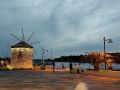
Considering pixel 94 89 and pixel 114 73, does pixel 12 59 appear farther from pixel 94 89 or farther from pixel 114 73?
pixel 94 89

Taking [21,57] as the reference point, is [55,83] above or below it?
below

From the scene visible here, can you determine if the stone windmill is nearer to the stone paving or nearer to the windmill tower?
the windmill tower

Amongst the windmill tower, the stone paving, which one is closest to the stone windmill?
the windmill tower

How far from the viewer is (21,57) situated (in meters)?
121

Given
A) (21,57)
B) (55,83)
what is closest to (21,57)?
(21,57)

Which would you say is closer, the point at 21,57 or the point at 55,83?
the point at 55,83

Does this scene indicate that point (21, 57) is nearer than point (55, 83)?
No

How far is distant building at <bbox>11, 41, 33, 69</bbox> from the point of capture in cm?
12020

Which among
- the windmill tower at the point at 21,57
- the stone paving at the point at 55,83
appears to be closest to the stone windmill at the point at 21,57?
the windmill tower at the point at 21,57

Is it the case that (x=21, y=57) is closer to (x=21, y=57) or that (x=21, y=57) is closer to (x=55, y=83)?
(x=21, y=57)

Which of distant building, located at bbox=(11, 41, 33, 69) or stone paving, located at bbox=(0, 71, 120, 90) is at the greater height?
distant building, located at bbox=(11, 41, 33, 69)

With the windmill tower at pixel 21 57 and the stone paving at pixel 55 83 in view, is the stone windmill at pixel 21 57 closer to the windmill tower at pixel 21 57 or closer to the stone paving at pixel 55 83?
the windmill tower at pixel 21 57

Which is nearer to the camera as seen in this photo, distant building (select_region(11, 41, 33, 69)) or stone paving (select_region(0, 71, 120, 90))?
stone paving (select_region(0, 71, 120, 90))

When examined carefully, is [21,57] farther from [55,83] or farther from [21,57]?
[55,83]
